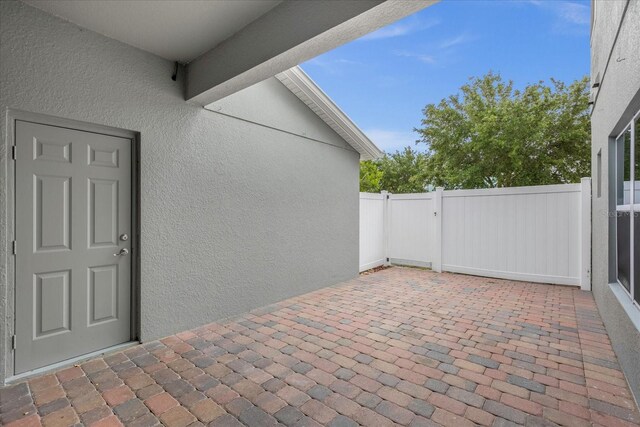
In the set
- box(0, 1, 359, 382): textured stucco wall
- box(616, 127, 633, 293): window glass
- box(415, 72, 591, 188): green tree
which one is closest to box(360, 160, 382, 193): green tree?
box(415, 72, 591, 188): green tree

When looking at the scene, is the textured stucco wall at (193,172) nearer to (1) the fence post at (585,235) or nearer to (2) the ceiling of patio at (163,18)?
(2) the ceiling of patio at (163,18)

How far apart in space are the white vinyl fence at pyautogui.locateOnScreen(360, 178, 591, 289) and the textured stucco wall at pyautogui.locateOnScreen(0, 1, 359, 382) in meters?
2.45

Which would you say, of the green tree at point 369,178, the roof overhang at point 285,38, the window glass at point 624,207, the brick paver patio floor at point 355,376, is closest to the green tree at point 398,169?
the green tree at point 369,178

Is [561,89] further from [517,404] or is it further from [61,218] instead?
[61,218]

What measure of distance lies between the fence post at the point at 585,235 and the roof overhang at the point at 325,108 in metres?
3.91

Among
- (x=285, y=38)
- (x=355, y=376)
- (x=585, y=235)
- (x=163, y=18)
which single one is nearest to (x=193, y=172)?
(x=163, y=18)

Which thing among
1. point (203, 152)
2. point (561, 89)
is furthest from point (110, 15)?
point (561, 89)

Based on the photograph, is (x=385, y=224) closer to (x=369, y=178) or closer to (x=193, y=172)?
(x=193, y=172)

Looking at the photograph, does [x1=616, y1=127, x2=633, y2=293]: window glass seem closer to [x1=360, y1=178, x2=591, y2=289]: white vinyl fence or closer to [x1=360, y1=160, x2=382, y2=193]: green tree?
[x1=360, y1=178, x2=591, y2=289]: white vinyl fence

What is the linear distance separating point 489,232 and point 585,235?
5.19ft

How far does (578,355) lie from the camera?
10.3 ft

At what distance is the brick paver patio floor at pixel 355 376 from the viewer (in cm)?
222

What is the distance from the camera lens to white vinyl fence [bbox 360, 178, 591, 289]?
19.2 ft

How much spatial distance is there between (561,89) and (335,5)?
11.3 meters
